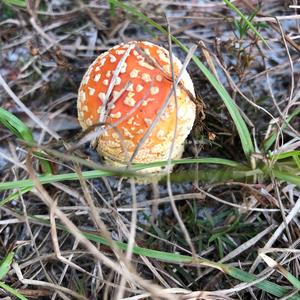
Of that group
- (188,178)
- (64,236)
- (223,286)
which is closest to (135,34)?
(188,178)

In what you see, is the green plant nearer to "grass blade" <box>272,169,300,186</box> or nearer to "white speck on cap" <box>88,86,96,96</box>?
"white speck on cap" <box>88,86,96,96</box>

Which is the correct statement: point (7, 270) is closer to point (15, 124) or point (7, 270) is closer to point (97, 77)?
point (15, 124)

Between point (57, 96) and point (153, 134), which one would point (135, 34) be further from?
point (153, 134)

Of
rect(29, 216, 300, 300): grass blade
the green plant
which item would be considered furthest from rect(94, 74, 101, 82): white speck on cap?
the green plant

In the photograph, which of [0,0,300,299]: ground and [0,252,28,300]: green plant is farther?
[0,0,300,299]: ground

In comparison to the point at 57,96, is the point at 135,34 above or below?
above
